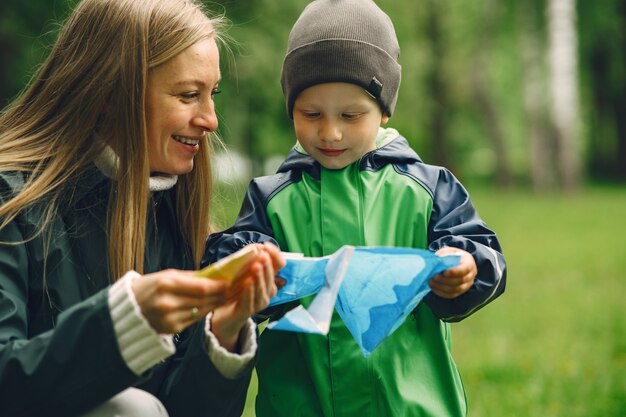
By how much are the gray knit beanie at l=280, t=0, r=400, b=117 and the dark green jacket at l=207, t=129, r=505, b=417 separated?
21 centimetres

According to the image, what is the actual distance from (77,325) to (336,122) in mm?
1022

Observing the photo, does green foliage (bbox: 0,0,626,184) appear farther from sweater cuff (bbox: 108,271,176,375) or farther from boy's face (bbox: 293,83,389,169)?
sweater cuff (bbox: 108,271,176,375)

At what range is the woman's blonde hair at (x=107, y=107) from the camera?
2523mm

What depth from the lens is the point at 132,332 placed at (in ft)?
6.31

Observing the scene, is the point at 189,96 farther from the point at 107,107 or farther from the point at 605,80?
the point at 605,80

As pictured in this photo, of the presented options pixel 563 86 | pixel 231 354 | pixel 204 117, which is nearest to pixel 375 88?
pixel 204 117

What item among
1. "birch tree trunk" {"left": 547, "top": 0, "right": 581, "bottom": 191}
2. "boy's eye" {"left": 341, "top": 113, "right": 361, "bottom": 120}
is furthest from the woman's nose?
"birch tree trunk" {"left": 547, "top": 0, "right": 581, "bottom": 191}

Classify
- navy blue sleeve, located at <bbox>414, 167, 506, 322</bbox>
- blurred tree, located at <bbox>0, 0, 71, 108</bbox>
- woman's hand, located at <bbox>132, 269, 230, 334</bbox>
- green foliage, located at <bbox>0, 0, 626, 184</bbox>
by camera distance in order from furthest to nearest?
1. green foliage, located at <bbox>0, 0, 626, 184</bbox>
2. blurred tree, located at <bbox>0, 0, 71, 108</bbox>
3. navy blue sleeve, located at <bbox>414, 167, 506, 322</bbox>
4. woman's hand, located at <bbox>132, 269, 230, 334</bbox>

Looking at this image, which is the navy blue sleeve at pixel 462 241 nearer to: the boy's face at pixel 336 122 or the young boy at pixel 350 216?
the young boy at pixel 350 216

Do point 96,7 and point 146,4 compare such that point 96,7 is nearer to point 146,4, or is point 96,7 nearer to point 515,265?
point 146,4

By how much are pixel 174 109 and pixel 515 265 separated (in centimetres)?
700

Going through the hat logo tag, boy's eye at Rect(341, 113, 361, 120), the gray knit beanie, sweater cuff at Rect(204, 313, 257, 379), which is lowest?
sweater cuff at Rect(204, 313, 257, 379)

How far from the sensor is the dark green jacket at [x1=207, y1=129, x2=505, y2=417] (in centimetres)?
253

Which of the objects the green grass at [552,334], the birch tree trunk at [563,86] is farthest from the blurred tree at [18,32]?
the birch tree trunk at [563,86]
